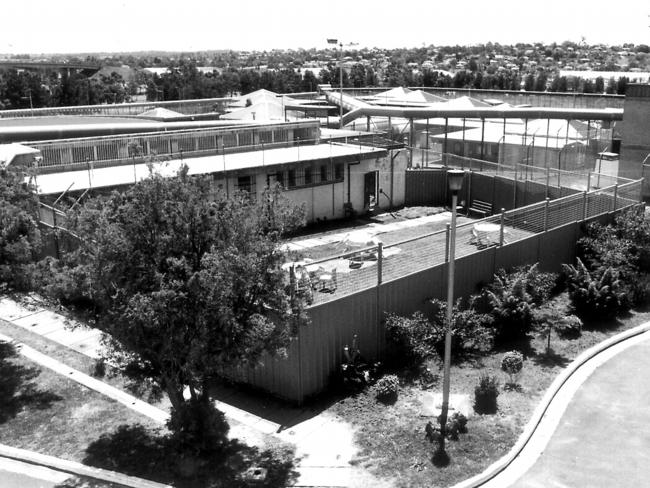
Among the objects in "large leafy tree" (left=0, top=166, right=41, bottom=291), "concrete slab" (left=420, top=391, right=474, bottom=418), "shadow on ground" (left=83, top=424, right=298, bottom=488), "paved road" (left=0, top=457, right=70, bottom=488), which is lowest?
"paved road" (left=0, top=457, right=70, bottom=488)

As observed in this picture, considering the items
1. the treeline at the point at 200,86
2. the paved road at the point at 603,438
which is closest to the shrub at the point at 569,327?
the paved road at the point at 603,438

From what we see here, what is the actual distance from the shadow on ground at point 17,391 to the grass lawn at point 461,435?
6332 mm

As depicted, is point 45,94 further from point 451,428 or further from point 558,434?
point 558,434

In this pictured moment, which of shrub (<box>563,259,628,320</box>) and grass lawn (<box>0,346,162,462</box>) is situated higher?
shrub (<box>563,259,628,320</box>)

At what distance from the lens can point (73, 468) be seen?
12133 millimetres

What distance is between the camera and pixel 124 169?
91.0 ft

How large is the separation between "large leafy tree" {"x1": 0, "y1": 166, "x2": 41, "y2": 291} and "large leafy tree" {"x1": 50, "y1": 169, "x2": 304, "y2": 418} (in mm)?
3587

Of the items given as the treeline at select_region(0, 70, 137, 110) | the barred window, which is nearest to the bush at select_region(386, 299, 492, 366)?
the barred window

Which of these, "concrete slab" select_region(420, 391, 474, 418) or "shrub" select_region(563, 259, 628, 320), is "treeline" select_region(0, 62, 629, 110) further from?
"concrete slab" select_region(420, 391, 474, 418)

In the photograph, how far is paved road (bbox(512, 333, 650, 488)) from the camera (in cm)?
1202

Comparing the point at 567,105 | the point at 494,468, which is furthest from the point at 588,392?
the point at 567,105

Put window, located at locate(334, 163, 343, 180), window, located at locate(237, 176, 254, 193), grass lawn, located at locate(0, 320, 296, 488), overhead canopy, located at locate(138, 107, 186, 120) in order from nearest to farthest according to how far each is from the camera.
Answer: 1. grass lawn, located at locate(0, 320, 296, 488)
2. window, located at locate(237, 176, 254, 193)
3. window, located at locate(334, 163, 343, 180)
4. overhead canopy, located at locate(138, 107, 186, 120)

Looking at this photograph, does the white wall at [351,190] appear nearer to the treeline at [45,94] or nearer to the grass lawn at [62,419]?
the grass lawn at [62,419]

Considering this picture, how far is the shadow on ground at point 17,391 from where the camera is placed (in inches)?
566
